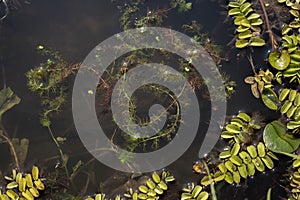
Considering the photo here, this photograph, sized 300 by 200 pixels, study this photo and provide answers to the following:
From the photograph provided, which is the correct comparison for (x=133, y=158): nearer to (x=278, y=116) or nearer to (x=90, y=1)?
(x=278, y=116)

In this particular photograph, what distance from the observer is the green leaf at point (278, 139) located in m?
2.88

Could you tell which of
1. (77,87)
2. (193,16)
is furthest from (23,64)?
(193,16)

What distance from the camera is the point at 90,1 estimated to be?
3.38 meters

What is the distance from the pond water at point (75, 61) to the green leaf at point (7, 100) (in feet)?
0.10

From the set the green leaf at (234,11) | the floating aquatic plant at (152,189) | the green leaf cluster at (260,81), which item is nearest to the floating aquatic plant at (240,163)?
the floating aquatic plant at (152,189)

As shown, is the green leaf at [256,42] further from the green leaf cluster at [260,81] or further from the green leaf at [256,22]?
the green leaf cluster at [260,81]

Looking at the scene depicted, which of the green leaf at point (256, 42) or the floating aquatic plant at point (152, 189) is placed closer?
the floating aquatic plant at point (152, 189)

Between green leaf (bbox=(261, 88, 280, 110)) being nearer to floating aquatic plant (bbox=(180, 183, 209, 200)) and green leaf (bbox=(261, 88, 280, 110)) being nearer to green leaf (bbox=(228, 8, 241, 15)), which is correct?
green leaf (bbox=(228, 8, 241, 15))

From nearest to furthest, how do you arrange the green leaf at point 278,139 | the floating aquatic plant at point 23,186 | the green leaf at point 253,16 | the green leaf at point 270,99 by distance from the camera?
the floating aquatic plant at point 23,186 → the green leaf at point 278,139 → the green leaf at point 270,99 → the green leaf at point 253,16

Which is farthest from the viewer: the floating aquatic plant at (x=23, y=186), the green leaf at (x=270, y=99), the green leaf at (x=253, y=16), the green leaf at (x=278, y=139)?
the green leaf at (x=253, y=16)

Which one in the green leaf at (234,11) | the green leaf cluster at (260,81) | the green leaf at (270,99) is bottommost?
the green leaf at (270,99)

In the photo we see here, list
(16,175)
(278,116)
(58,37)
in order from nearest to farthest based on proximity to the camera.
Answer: (16,175) → (278,116) → (58,37)

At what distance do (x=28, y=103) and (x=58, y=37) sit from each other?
0.55 m

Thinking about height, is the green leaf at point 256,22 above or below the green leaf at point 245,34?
above
